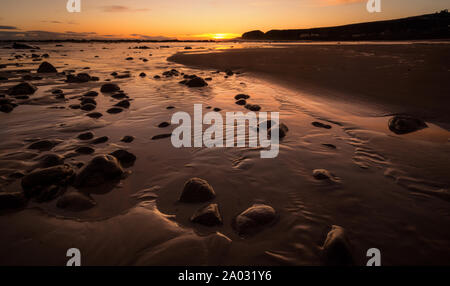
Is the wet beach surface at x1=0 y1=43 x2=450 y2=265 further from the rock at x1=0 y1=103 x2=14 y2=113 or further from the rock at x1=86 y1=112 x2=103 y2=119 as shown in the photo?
the rock at x1=0 y1=103 x2=14 y2=113

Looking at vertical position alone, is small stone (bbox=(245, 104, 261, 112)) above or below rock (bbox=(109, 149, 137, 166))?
above

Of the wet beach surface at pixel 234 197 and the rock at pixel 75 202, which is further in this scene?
the rock at pixel 75 202

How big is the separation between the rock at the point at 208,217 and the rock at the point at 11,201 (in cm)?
194

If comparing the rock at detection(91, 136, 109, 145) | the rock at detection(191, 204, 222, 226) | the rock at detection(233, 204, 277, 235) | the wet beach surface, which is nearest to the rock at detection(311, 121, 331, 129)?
the wet beach surface

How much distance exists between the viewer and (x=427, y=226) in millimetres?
2107

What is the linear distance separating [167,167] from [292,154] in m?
2.06

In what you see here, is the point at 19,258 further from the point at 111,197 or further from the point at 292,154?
the point at 292,154

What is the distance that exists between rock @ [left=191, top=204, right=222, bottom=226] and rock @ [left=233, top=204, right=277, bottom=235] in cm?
19

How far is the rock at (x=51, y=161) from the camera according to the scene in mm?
3161

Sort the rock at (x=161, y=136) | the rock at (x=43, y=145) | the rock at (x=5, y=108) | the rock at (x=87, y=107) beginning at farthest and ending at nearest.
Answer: the rock at (x=87, y=107) < the rock at (x=5, y=108) < the rock at (x=161, y=136) < the rock at (x=43, y=145)

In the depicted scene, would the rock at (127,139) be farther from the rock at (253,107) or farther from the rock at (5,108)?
the rock at (5,108)

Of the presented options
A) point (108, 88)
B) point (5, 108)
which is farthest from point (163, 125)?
point (108, 88)

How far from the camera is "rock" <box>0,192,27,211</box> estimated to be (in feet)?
7.72

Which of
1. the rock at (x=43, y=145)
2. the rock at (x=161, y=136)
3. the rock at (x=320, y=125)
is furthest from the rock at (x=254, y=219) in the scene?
the rock at (x=43, y=145)
